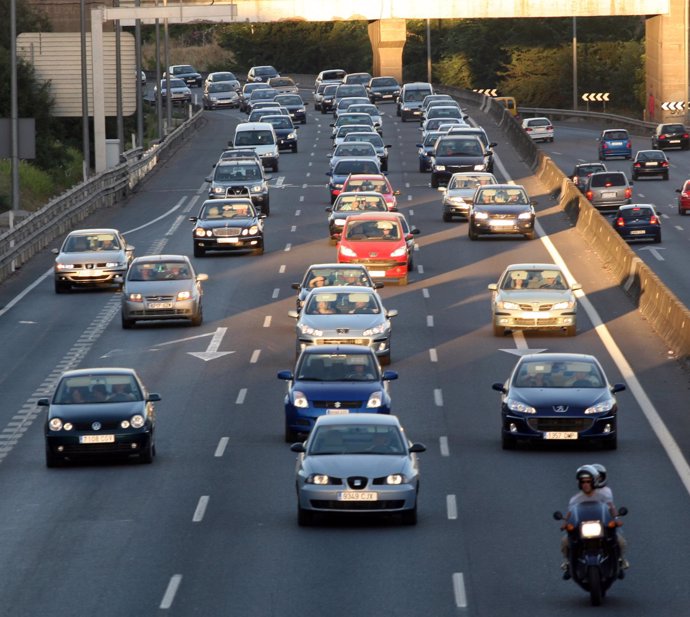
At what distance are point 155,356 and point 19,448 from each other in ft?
28.9

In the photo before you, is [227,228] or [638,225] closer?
[227,228]

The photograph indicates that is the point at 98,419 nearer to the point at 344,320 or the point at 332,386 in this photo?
the point at 332,386

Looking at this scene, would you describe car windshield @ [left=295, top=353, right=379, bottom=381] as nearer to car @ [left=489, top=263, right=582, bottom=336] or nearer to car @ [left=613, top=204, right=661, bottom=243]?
car @ [left=489, top=263, right=582, bottom=336]

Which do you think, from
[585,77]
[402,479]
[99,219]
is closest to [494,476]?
[402,479]

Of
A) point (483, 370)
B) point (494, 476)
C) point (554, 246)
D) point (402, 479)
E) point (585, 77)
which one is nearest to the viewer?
point (402, 479)

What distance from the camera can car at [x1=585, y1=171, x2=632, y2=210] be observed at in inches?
2699

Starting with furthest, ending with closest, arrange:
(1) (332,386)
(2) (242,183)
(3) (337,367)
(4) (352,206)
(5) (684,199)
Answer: (5) (684,199), (2) (242,183), (4) (352,206), (3) (337,367), (1) (332,386)

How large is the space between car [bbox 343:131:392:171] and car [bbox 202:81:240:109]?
4389cm

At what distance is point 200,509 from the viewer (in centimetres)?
2467

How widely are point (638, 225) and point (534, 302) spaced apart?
20838 mm

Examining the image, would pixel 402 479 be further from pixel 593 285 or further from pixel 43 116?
pixel 43 116

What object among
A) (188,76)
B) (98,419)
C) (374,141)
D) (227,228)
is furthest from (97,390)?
(188,76)

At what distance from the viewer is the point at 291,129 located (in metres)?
89.6

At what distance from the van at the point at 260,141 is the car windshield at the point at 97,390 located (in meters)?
50.1
